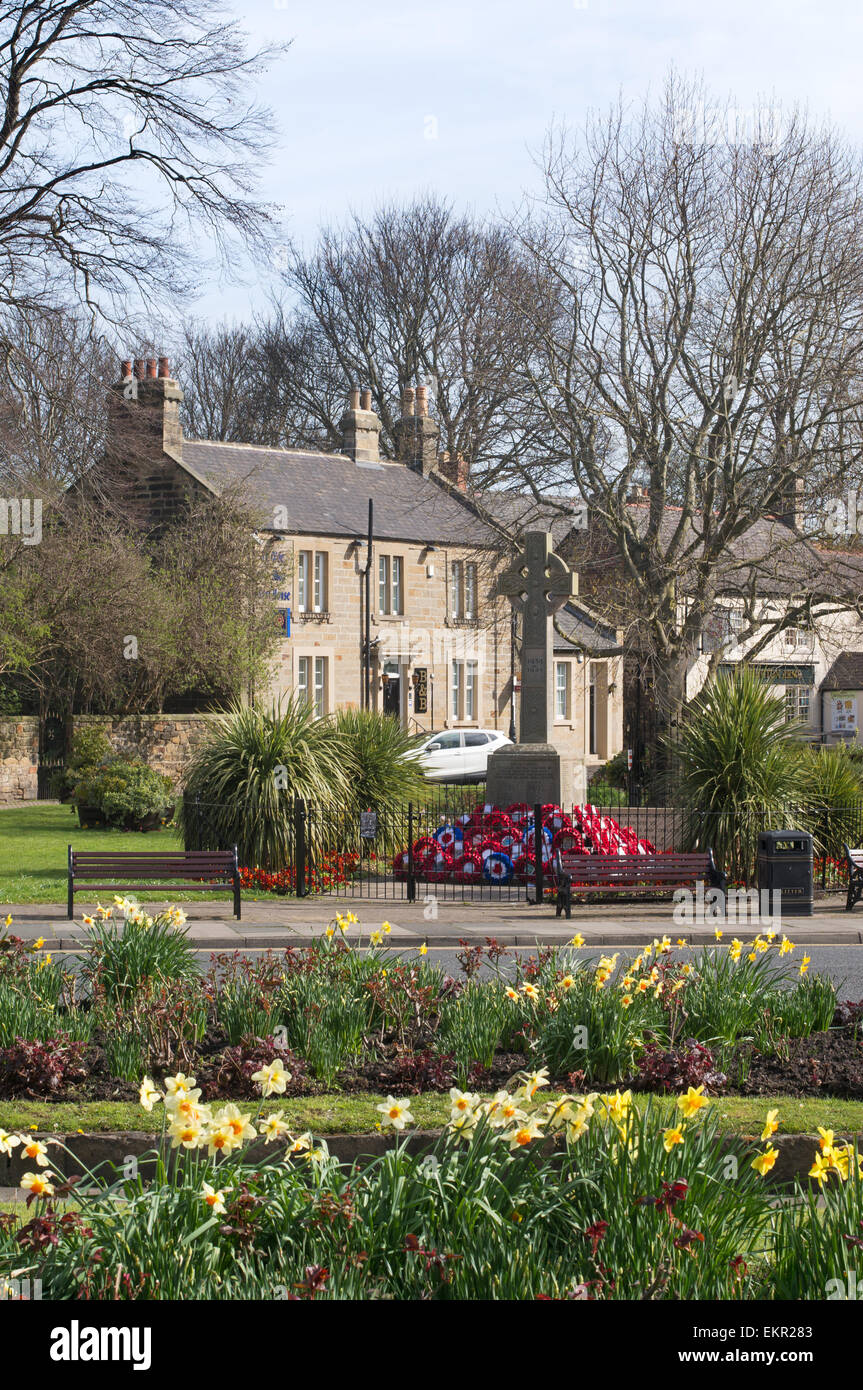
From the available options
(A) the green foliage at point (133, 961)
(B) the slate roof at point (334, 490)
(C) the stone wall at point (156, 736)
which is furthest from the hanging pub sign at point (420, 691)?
(A) the green foliage at point (133, 961)

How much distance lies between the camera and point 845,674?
174 ft

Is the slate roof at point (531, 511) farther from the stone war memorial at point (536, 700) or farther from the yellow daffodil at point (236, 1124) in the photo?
the yellow daffodil at point (236, 1124)

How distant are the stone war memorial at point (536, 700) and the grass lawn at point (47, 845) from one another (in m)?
4.73

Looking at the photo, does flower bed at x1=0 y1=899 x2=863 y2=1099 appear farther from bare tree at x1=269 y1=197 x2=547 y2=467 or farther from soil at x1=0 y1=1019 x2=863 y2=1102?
bare tree at x1=269 y1=197 x2=547 y2=467

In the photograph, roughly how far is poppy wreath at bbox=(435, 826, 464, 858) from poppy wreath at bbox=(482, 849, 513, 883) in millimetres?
586

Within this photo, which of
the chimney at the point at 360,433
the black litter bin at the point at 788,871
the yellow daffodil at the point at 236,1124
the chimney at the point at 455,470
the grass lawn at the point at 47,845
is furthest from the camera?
the chimney at the point at 455,470

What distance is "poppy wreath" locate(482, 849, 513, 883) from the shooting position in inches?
748

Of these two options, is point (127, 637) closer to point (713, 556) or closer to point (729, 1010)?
point (713, 556)

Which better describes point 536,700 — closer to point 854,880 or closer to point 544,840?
point 544,840

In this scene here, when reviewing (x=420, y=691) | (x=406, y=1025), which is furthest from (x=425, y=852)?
(x=420, y=691)

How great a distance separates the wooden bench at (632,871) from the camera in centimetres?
1670

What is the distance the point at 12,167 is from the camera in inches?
862

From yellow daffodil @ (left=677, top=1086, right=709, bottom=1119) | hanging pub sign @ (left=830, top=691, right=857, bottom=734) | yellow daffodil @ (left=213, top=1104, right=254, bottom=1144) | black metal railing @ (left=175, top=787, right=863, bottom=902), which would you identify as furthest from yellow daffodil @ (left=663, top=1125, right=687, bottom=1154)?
hanging pub sign @ (left=830, top=691, right=857, bottom=734)

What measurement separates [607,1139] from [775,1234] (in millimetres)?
619
